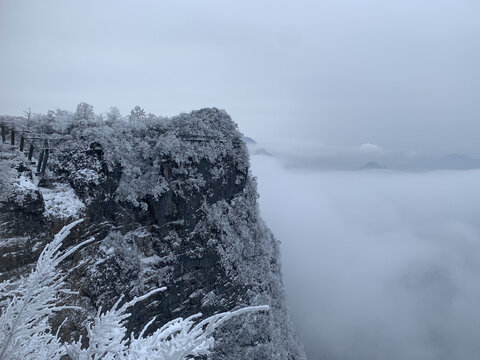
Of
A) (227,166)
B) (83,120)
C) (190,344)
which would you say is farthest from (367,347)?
(190,344)

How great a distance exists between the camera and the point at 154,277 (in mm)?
15117

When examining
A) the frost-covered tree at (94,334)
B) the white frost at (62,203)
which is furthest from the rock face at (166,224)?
the frost-covered tree at (94,334)

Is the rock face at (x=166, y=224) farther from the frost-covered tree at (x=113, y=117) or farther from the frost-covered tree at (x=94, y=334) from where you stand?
the frost-covered tree at (x=94, y=334)

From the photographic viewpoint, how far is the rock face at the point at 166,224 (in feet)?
42.2

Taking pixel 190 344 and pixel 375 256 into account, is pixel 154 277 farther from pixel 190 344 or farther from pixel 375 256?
pixel 375 256

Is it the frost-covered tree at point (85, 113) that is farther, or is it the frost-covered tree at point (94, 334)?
the frost-covered tree at point (85, 113)

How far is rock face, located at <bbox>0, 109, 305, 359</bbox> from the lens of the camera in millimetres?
12867

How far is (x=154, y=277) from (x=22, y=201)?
21.4 feet

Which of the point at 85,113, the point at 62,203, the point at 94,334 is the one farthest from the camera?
the point at 85,113

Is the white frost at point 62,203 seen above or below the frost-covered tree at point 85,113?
below

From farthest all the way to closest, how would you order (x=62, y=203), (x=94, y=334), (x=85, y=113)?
(x=85, y=113) → (x=62, y=203) → (x=94, y=334)

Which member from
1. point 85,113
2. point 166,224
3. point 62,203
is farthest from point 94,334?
point 85,113

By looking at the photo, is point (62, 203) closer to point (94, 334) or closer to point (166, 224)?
point (166, 224)

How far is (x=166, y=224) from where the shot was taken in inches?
638
